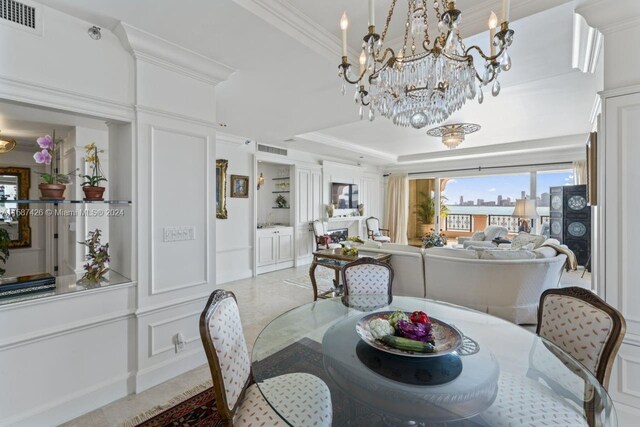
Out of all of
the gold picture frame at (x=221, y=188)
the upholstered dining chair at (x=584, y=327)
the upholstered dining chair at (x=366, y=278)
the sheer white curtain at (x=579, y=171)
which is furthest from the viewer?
the sheer white curtain at (x=579, y=171)

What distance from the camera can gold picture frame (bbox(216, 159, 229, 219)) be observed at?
4.98 metres

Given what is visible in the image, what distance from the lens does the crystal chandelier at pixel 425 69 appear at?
145 cm

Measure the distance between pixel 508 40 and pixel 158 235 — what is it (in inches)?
98.5

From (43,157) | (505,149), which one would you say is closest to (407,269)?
(43,157)

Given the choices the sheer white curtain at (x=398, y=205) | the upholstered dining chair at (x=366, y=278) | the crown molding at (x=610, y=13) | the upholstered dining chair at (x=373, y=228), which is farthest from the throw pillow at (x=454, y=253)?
the sheer white curtain at (x=398, y=205)

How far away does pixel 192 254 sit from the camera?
7.84 feet

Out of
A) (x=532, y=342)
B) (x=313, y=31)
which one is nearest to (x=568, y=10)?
(x=313, y=31)

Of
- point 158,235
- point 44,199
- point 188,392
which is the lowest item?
point 188,392

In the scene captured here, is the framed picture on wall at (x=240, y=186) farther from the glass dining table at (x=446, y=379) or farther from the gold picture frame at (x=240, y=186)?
the glass dining table at (x=446, y=379)

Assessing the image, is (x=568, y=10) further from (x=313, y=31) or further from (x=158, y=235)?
(x=158, y=235)

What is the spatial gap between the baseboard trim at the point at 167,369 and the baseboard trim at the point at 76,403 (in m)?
0.06

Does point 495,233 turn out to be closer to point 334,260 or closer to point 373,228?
point 373,228

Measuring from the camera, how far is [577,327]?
152cm

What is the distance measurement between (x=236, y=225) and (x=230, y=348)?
4.16 meters
